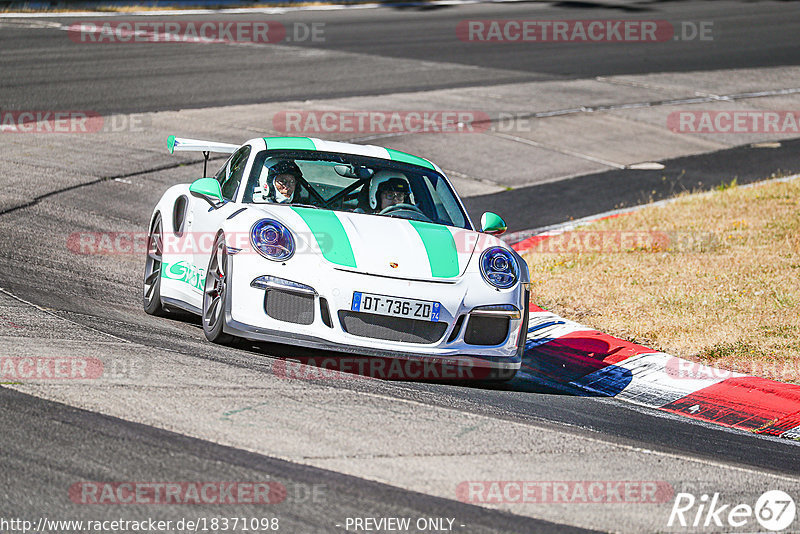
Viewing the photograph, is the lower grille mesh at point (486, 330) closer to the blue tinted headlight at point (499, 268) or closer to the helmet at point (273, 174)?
the blue tinted headlight at point (499, 268)

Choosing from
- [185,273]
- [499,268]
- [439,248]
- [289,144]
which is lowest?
[185,273]

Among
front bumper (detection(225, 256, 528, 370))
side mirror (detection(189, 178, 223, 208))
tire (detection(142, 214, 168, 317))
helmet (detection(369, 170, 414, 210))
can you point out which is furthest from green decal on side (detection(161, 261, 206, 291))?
helmet (detection(369, 170, 414, 210))

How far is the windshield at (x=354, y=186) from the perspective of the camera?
7.16 metres

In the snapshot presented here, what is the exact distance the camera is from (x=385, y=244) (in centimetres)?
645

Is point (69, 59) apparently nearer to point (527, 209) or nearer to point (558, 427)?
point (527, 209)

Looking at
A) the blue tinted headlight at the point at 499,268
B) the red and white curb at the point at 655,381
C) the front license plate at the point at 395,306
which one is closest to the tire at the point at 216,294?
the front license plate at the point at 395,306

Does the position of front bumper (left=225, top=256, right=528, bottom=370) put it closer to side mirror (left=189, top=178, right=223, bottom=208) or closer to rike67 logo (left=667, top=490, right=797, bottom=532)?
side mirror (left=189, top=178, right=223, bottom=208)

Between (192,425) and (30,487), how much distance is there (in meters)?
0.90

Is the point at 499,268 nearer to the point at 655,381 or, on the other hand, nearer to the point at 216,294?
the point at 655,381

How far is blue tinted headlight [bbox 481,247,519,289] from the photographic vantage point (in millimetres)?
6508

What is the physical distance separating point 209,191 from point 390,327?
5.58ft

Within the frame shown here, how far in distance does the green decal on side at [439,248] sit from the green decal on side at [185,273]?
1.44m

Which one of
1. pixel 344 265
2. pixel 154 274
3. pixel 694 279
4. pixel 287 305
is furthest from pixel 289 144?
pixel 694 279

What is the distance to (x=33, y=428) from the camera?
178 inches
